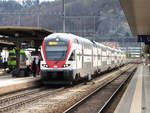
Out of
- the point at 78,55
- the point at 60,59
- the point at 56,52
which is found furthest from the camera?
the point at 78,55

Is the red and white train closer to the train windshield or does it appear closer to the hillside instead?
the train windshield

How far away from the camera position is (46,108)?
51.4ft

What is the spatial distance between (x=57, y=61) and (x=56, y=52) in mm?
621

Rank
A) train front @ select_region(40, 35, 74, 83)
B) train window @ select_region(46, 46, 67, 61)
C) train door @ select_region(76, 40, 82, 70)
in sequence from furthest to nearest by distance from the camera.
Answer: train door @ select_region(76, 40, 82, 70)
train window @ select_region(46, 46, 67, 61)
train front @ select_region(40, 35, 74, 83)

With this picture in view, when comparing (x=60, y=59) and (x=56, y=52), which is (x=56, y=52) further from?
(x=60, y=59)

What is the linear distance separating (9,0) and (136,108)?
163 metres

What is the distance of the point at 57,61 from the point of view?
2503cm

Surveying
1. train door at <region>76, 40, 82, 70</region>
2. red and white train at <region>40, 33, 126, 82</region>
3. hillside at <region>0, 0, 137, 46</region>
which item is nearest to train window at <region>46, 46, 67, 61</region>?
red and white train at <region>40, 33, 126, 82</region>

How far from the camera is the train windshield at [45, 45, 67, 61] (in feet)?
82.3

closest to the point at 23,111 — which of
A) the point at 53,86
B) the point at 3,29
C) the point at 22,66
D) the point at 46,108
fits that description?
the point at 46,108

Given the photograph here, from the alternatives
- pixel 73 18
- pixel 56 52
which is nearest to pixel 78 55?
pixel 56 52

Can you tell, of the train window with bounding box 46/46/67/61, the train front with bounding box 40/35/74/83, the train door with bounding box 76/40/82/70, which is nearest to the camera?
the train front with bounding box 40/35/74/83

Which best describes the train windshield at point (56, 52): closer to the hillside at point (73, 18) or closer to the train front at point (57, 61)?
the train front at point (57, 61)

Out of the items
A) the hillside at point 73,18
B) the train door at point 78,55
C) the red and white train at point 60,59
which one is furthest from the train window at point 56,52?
the hillside at point 73,18
